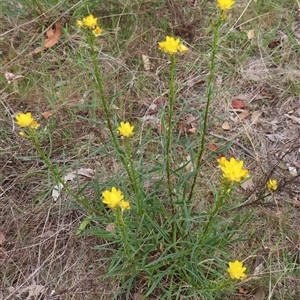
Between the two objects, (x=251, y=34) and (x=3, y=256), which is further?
(x=251, y=34)

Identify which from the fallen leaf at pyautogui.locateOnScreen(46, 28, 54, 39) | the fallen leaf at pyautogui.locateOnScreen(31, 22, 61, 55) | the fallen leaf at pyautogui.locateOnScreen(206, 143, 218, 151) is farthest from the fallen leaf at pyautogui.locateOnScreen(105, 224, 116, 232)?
the fallen leaf at pyautogui.locateOnScreen(46, 28, 54, 39)

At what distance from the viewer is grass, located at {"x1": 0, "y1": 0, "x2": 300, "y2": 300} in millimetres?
2113

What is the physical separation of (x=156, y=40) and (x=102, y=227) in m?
1.46

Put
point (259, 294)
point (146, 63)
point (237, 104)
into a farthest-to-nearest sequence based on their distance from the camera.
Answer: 1. point (146, 63)
2. point (237, 104)
3. point (259, 294)

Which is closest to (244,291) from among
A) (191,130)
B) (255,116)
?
(191,130)

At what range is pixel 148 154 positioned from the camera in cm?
262

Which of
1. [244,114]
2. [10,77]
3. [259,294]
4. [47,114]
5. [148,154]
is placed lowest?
[259,294]

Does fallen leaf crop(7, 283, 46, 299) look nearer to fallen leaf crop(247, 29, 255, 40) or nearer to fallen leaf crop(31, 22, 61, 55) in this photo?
fallen leaf crop(31, 22, 61, 55)

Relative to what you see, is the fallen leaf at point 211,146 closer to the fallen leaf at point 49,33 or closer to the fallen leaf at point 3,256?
the fallen leaf at point 3,256

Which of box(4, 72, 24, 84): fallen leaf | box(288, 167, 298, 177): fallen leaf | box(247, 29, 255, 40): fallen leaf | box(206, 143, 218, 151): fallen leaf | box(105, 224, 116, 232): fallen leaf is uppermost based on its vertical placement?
box(4, 72, 24, 84): fallen leaf

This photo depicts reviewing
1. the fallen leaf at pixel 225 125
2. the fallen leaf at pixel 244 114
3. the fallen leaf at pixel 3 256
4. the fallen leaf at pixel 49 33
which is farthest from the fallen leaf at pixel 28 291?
the fallen leaf at pixel 49 33

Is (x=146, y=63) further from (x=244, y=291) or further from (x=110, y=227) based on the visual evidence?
(x=244, y=291)

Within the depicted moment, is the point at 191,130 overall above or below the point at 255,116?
above

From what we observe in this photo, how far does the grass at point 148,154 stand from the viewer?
2.11 metres
